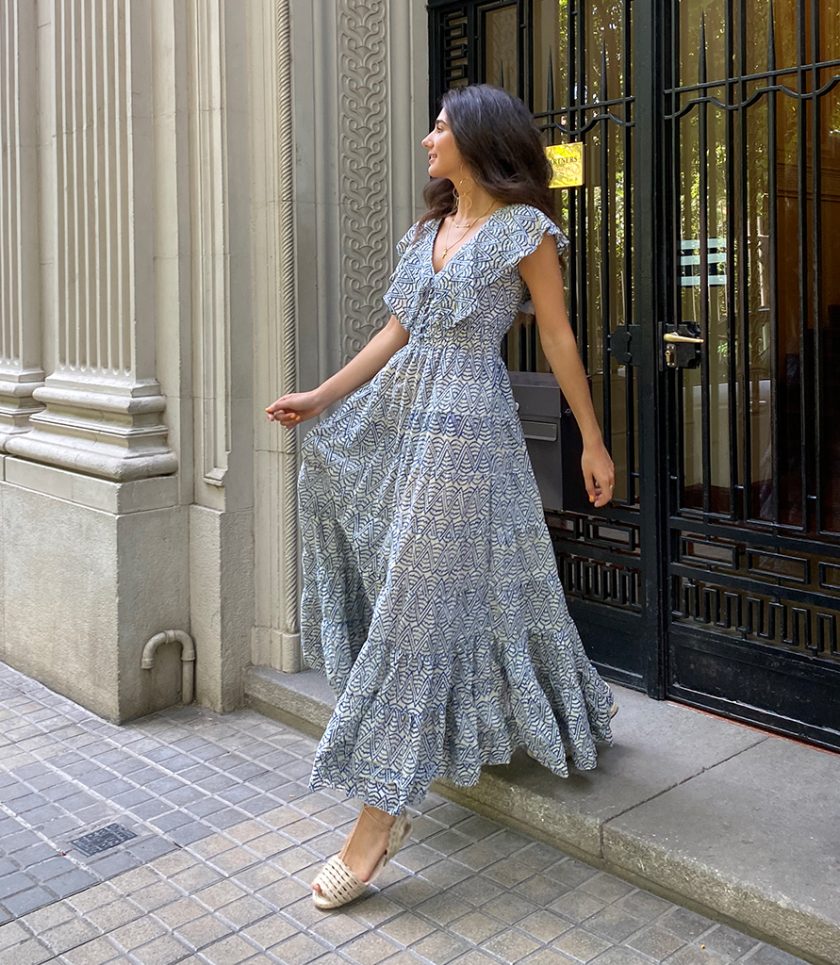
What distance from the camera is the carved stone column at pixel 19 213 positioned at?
18.3 feet

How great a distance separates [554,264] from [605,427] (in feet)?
3.95

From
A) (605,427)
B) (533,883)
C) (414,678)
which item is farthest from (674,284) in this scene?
(533,883)

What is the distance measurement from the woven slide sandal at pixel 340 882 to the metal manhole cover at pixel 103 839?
30.7 inches

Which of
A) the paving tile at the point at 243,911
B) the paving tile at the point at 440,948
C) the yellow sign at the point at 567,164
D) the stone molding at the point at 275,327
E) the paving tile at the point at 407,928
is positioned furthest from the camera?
the stone molding at the point at 275,327

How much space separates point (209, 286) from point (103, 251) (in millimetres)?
625

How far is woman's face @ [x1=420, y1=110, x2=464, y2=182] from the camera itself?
3.47m

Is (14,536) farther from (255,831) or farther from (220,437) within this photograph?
(255,831)

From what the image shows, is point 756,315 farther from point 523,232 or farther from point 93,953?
point 93,953

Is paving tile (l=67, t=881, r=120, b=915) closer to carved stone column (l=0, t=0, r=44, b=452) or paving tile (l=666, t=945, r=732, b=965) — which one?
paving tile (l=666, t=945, r=732, b=965)

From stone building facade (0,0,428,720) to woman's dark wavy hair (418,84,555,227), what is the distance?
1.43 meters

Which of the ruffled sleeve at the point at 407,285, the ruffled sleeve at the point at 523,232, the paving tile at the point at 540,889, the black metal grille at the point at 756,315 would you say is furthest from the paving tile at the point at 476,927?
the ruffled sleeve at the point at 523,232

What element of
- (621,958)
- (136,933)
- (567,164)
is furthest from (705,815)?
(567,164)

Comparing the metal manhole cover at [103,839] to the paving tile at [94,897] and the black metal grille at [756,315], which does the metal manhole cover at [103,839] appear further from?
the black metal grille at [756,315]

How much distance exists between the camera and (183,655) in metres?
5.05
